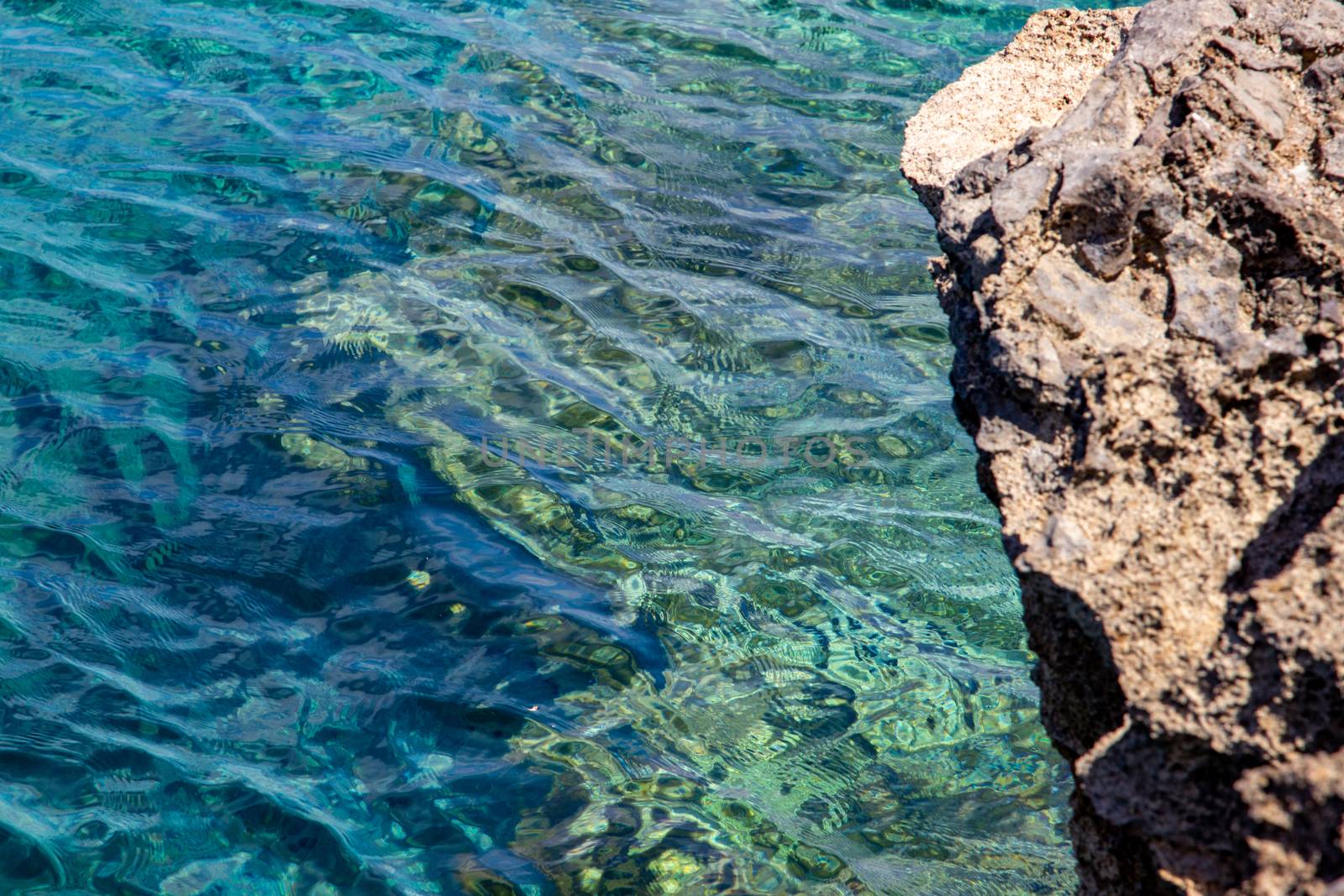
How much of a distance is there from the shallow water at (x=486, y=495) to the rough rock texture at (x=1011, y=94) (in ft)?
4.58

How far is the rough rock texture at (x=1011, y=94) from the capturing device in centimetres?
237

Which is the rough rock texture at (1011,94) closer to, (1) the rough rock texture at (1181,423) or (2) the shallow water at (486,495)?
(1) the rough rock texture at (1181,423)

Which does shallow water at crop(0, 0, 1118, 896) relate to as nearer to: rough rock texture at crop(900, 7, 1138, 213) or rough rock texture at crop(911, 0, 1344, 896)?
rough rock texture at crop(911, 0, 1344, 896)

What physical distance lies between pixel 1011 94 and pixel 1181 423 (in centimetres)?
117

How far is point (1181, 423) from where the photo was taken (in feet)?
5.50

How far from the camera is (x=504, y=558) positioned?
345 cm

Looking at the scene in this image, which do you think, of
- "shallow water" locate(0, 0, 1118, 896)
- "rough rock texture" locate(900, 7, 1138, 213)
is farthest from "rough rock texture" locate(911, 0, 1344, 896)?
"shallow water" locate(0, 0, 1118, 896)

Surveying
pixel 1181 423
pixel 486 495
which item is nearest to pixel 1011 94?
pixel 1181 423

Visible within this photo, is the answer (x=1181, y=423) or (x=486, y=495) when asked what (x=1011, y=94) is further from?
(x=486, y=495)

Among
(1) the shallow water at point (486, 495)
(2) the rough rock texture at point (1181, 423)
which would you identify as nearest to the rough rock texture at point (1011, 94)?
(2) the rough rock texture at point (1181, 423)

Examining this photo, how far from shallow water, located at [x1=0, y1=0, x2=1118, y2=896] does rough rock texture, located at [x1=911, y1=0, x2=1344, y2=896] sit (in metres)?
1.26

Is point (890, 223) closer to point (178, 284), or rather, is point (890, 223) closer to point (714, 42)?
point (714, 42)

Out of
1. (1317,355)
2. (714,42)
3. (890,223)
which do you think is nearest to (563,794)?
(1317,355)

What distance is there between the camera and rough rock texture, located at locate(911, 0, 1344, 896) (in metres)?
1.39
